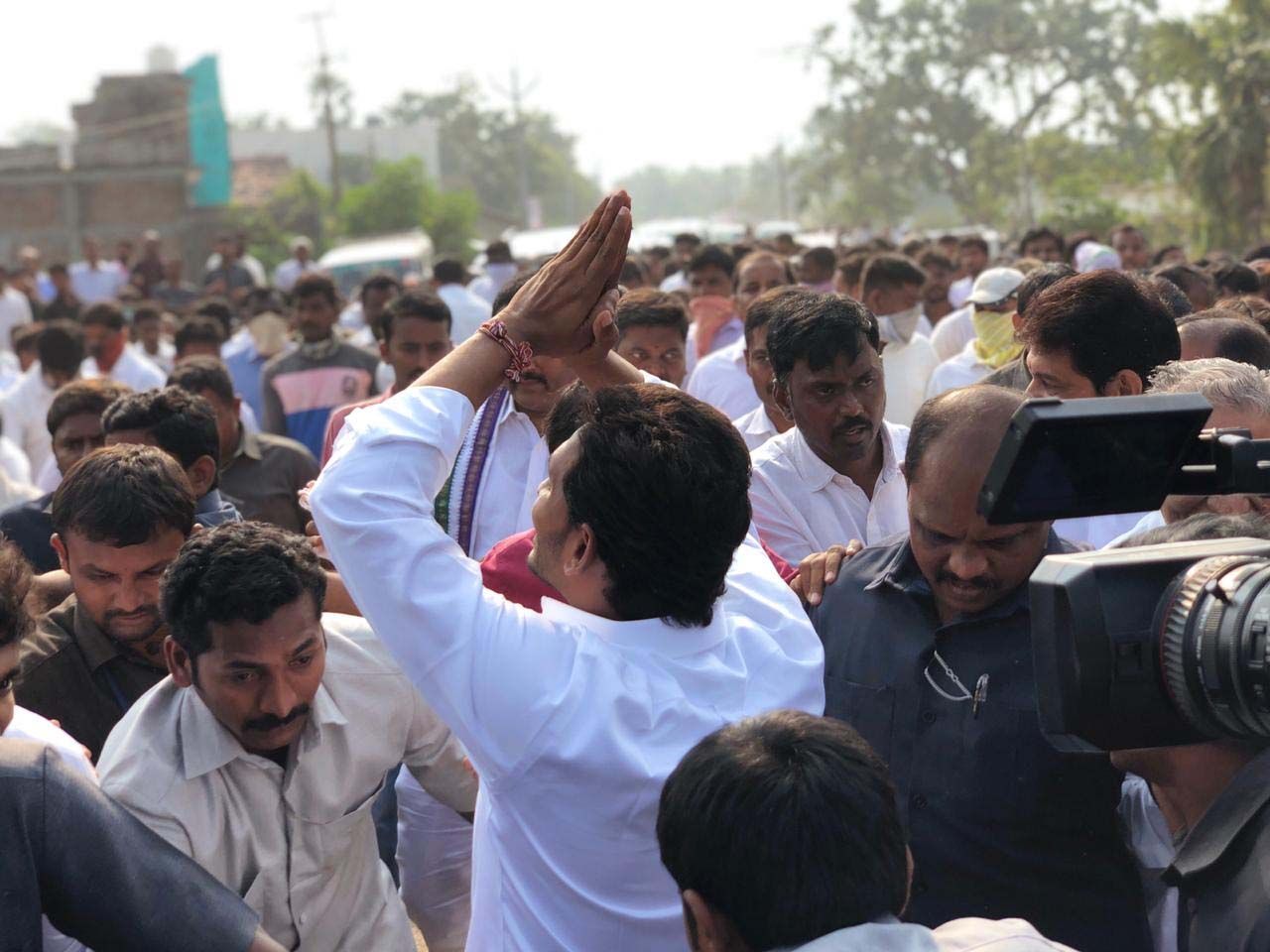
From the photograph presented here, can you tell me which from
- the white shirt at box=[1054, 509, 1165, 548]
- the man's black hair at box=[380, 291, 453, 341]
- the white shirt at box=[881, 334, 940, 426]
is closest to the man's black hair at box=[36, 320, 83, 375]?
the man's black hair at box=[380, 291, 453, 341]

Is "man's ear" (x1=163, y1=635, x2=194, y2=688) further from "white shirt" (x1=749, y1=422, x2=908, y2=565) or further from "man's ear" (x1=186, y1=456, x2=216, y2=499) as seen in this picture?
"man's ear" (x1=186, y1=456, x2=216, y2=499)

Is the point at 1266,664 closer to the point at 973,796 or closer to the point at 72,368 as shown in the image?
the point at 973,796

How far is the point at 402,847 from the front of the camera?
393 cm

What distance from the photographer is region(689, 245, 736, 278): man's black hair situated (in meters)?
9.07

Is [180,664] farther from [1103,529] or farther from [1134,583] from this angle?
[1103,529]

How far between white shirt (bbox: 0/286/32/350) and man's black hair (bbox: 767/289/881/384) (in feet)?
44.0

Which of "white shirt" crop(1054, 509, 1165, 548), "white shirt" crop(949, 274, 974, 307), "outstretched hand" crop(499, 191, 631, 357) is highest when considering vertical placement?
"outstretched hand" crop(499, 191, 631, 357)

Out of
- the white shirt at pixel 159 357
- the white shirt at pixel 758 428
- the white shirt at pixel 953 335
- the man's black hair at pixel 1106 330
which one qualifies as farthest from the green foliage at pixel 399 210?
the man's black hair at pixel 1106 330

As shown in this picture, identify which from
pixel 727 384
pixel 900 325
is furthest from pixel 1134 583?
pixel 900 325

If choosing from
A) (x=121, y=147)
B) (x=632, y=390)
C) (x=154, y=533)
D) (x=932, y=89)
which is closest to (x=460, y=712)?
(x=632, y=390)

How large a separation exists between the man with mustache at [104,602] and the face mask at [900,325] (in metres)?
4.38

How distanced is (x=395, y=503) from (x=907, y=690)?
41.2 inches

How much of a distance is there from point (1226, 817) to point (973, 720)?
2.21 ft

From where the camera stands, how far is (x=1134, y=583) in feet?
6.07
